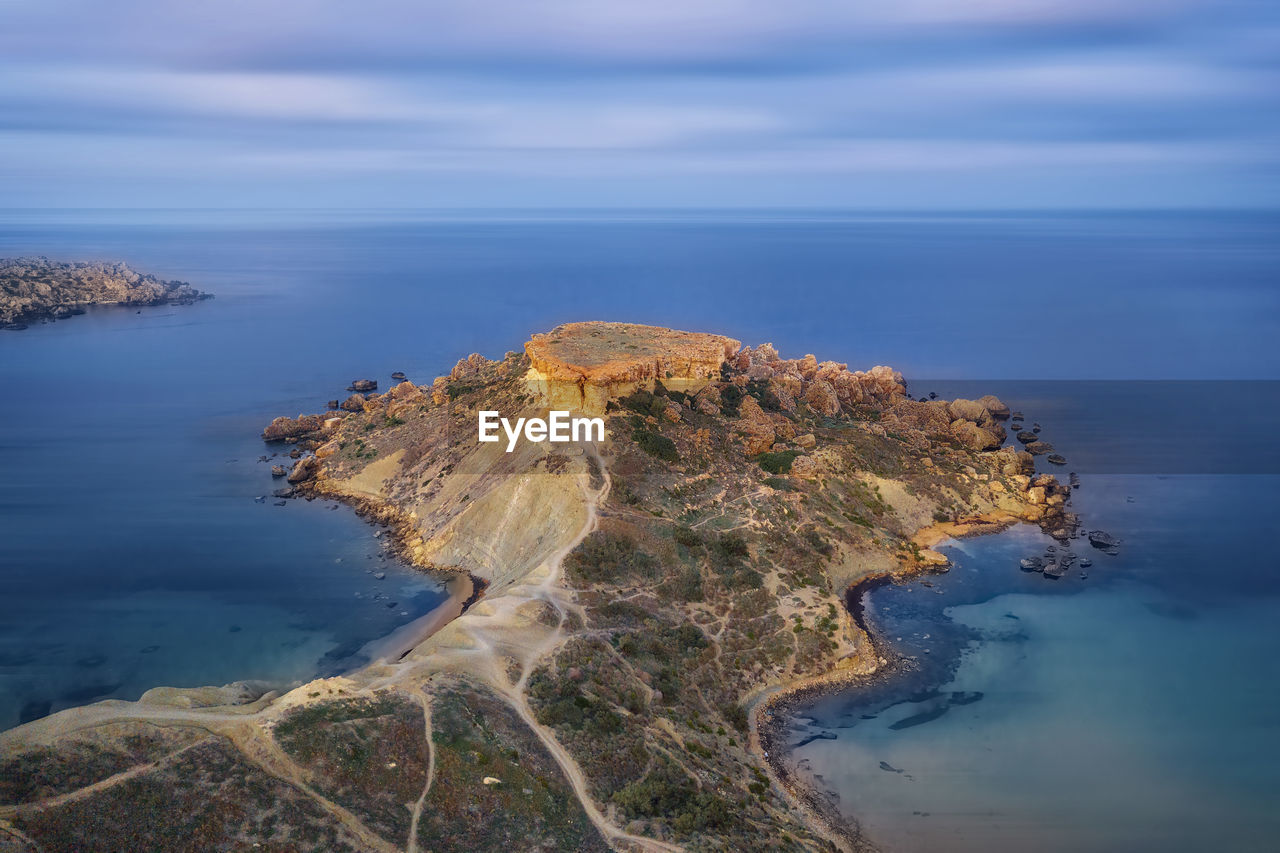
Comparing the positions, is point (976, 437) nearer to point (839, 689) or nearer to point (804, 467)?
point (804, 467)

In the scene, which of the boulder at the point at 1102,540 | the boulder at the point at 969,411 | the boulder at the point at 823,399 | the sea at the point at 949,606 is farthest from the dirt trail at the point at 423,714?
the boulder at the point at 969,411

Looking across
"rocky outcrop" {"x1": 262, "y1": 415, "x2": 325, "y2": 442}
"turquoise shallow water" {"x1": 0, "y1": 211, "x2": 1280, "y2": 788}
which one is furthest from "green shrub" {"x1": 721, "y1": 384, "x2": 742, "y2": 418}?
"rocky outcrop" {"x1": 262, "y1": 415, "x2": 325, "y2": 442}

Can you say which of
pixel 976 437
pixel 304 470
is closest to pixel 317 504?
pixel 304 470

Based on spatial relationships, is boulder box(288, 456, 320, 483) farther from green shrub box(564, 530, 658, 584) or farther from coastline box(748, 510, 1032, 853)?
coastline box(748, 510, 1032, 853)

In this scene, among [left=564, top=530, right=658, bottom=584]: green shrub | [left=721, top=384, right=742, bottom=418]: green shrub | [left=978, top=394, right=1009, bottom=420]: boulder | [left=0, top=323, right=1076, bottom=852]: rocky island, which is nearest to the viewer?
[left=0, top=323, right=1076, bottom=852]: rocky island

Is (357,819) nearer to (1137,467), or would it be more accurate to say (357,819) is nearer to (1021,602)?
(1021,602)

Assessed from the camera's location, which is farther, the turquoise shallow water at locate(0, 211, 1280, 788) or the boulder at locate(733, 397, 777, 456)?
the boulder at locate(733, 397, 777, 456)

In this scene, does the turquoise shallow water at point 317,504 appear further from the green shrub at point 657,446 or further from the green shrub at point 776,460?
the green shrub at point 657,446

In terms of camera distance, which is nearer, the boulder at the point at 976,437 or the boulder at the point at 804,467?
the boulder at the point at 804,467
